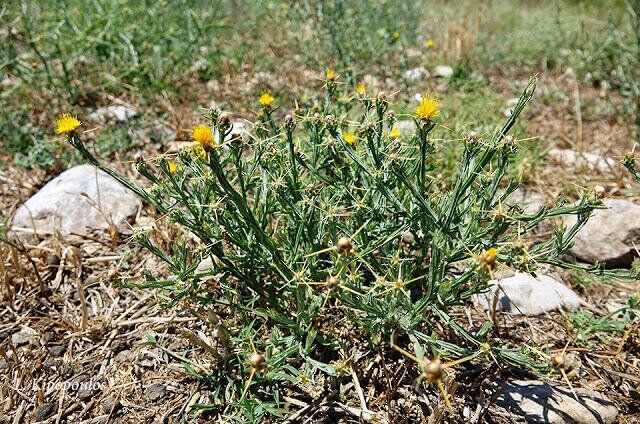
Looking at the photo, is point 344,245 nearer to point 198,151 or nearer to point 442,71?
point 198,151

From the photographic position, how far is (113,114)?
367 cm

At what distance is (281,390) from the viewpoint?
1.93m

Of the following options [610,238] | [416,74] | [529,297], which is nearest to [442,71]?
[416,74]

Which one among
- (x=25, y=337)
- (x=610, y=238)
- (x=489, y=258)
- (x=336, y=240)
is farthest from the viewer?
(x=610, y=238)

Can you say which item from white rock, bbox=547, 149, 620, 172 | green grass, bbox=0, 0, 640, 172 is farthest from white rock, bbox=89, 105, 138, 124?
white rock, bbox=547, 149, 620, 172

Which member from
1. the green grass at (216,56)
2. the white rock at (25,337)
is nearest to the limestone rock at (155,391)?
the white rock at (25,337)

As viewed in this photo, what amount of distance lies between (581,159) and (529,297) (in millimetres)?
1757

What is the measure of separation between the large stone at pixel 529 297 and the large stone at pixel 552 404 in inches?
18.2

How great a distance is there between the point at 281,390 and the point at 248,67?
10.7 feet

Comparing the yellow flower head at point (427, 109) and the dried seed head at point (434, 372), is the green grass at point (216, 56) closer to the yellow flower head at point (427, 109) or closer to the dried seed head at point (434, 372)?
the yellow flower head at point (427, 109)

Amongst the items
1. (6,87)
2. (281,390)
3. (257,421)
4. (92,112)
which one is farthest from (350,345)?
(6,87)

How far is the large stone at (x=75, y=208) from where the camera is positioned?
9.25 ft

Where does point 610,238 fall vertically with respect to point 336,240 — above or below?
below

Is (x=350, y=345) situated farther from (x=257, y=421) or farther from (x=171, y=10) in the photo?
(x=171, y=10)
